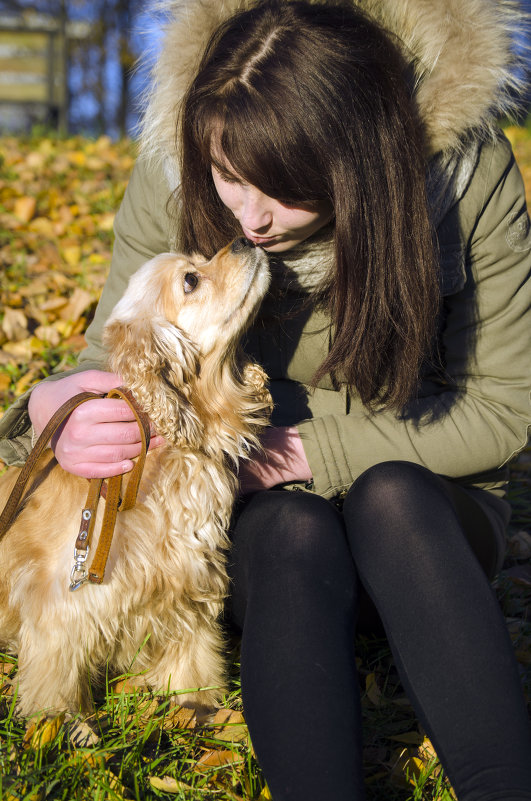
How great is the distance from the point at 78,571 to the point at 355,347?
42.3 inches

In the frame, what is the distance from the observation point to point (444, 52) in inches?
86.9

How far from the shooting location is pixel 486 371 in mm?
2508

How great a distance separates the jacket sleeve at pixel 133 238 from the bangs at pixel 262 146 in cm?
49

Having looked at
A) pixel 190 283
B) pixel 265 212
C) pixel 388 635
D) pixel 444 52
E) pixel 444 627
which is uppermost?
pixel 444 52

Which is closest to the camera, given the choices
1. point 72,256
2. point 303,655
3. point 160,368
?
point 303,655

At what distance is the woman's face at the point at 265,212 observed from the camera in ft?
7.23

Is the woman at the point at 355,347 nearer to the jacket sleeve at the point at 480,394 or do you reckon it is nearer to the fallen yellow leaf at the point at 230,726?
the jacket sleeve at the point at 480,394

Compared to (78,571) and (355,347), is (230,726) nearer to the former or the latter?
(78,571)

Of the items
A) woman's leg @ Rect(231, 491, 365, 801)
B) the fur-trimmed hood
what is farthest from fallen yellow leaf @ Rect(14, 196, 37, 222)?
woman's leg @ Rect(231, 491, 365, 801)

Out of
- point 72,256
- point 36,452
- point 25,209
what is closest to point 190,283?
point 36,452

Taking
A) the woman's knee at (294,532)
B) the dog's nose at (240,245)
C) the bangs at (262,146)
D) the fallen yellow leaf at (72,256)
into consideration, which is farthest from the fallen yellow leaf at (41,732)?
the fallen yellow leaf at (72,256)

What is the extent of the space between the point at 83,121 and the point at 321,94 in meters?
18.9

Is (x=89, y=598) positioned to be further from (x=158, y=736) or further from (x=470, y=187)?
(x=470, y=187)

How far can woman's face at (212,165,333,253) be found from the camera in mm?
2205
